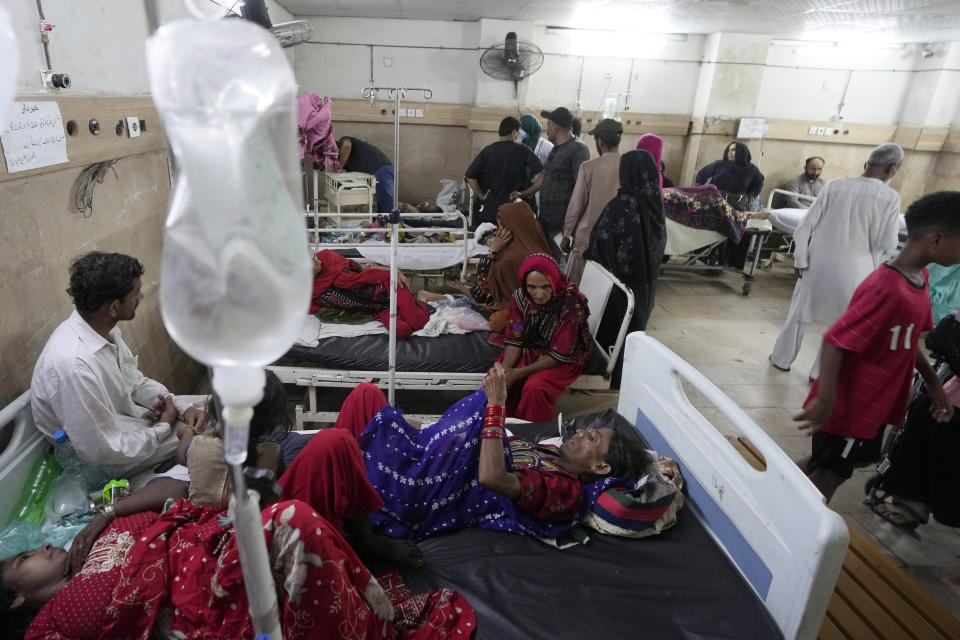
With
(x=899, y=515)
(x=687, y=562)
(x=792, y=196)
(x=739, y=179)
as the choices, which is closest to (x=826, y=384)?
(x=687, y=562)

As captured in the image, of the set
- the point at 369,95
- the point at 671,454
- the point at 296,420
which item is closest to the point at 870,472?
the point at 671,454

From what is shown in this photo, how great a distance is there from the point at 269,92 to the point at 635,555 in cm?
183

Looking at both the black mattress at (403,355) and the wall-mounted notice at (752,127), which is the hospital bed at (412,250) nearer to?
the black mattress at (403,355)

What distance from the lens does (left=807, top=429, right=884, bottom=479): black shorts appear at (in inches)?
89.0

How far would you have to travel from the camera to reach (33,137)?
193 cm

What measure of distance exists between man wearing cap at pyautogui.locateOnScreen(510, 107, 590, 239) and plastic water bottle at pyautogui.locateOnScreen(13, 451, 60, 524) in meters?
4.28

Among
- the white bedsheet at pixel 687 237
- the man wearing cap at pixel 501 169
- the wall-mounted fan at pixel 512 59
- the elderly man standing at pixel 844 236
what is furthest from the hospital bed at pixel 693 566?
the wall-mounted fan at pixel 512 59

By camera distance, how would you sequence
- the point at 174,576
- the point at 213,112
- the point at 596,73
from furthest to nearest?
the point at 596,73 < the point at 174,576 < the point at 213,112

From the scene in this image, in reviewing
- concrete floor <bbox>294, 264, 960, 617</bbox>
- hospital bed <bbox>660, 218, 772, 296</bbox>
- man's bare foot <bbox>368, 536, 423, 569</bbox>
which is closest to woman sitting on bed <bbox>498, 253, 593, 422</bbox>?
concrete floor <bbox>294, 264, 960, 617</bbox>

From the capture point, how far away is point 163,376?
3.29 m

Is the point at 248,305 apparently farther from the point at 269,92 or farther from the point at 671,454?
the point at 671,454

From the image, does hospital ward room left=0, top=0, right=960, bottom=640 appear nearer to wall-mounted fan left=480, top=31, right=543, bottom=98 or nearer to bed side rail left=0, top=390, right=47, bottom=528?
bed side rail left=0, top=390, right=47, bottom=528

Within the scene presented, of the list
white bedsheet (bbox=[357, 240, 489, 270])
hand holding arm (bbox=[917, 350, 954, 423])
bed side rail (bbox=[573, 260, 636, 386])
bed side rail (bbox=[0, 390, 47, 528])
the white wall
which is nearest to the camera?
bed side rail (bbox=[0, 390, 47, 528])

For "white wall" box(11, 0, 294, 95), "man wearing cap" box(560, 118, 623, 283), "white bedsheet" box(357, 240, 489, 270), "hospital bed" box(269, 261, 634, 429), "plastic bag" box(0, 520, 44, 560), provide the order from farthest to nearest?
"white bedsheet" box(357, 240, 489, 270) → "man wearing cap" box(560, 118, 623, 283) → "hospital bed" box(269, 261, 634, 429) → "white wall" box(11, 0, 294, 95) → "plastic bag" box(0, 520, 44, 560)
